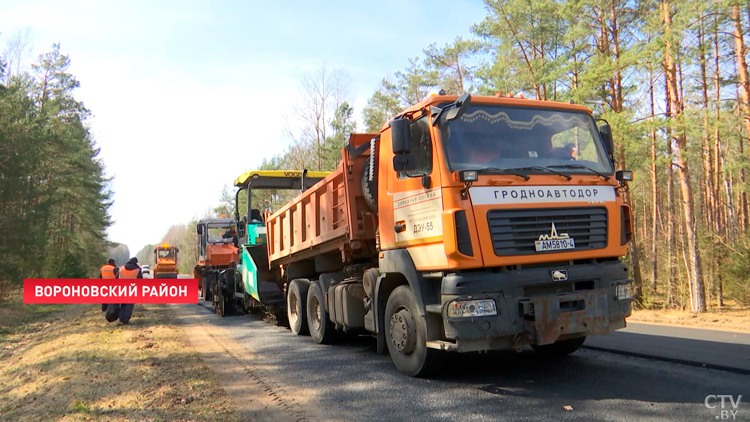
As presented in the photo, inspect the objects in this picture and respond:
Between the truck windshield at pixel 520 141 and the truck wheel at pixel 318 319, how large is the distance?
3.95 metres

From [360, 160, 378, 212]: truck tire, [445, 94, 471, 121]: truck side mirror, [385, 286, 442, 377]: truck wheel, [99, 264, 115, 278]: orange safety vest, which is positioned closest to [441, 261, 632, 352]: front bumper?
[385, 286, 442, 377]: truck wheel

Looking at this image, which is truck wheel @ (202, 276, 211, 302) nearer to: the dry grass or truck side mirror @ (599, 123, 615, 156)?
the dry grass

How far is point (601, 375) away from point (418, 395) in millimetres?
2004

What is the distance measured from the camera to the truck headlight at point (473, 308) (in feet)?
16.1

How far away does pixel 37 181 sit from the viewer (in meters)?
23.1

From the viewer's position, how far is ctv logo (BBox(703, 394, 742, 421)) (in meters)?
4.16

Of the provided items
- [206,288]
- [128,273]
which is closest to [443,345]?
[128,273]

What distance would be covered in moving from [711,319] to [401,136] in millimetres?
9683

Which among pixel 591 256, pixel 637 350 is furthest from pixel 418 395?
pixel 637 350

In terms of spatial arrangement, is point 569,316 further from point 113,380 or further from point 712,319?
point 712,319

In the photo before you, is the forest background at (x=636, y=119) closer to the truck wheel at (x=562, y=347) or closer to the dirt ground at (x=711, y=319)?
the dirt ground at (x=711, y=319)

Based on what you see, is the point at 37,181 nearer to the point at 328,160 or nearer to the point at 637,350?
the point at 328,160

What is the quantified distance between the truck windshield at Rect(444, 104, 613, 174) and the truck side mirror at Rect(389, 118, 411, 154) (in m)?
0.36

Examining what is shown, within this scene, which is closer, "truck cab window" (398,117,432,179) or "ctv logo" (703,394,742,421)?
"ctv logo" (703,394,742,421)
